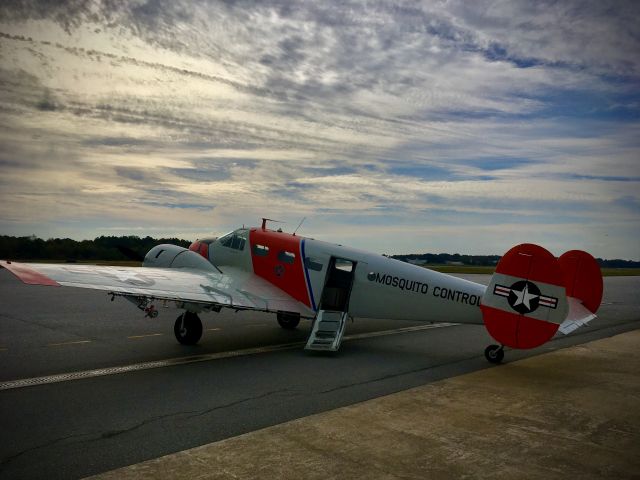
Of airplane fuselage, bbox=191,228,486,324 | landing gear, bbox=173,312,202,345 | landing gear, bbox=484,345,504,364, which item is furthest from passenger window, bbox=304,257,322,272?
landing gear, bbox=484,345,504,364

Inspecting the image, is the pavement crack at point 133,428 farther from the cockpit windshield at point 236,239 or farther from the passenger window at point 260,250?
the cockpit windshield at point 236,239

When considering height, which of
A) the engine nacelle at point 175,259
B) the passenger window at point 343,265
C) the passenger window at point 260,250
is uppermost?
the passenger window at point 260,250

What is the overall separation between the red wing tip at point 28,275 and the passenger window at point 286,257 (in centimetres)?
657

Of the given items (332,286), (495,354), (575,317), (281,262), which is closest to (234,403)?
(495,354)

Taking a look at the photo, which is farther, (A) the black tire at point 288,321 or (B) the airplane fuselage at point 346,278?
(A) the black tire at point 288,321

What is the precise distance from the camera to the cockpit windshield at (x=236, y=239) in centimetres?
1583

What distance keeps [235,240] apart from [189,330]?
152 inches

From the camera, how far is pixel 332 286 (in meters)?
15.0

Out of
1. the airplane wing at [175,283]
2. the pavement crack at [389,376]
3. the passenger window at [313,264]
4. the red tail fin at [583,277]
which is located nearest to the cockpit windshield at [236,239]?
the airplane wing at [175,283]

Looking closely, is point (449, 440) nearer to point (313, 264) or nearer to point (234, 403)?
point (234, 403)

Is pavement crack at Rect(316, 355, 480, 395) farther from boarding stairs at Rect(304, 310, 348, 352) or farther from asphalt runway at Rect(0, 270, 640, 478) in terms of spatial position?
boarding stairs at Rect(304, 310, 348, 352)

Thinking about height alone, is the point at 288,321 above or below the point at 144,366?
above

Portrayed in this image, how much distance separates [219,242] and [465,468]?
12.3 meters

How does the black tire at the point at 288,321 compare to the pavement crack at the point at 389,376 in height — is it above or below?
above
